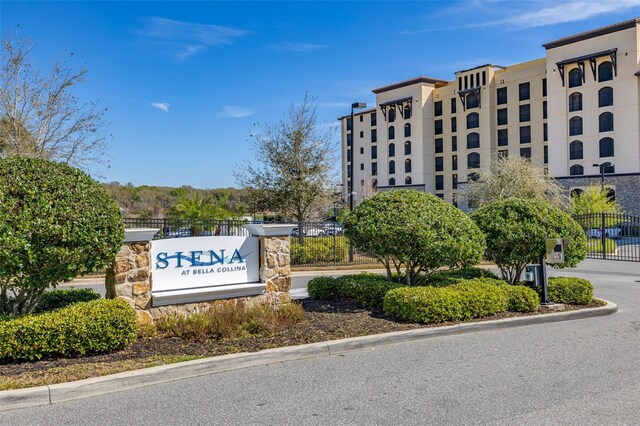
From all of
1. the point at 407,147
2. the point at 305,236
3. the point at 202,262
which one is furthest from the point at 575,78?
the point at 202,262

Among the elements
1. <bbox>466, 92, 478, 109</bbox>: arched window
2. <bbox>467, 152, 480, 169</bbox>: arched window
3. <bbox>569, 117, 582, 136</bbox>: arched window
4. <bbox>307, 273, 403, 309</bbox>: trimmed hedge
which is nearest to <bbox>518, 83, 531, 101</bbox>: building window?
<bbox>466, 92, 478, 109</bbox>: arched window

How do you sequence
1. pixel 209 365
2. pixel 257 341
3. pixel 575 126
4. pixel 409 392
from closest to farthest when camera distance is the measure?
1. pixel 409 392
2. pixel 209 365
3. pixel 257 341
4. pixel 575 126

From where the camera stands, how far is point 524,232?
10.8 meters

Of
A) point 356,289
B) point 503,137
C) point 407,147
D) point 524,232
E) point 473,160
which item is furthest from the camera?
point 407,147

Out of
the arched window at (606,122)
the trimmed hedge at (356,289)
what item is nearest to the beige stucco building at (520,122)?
the arched window at (606,122)

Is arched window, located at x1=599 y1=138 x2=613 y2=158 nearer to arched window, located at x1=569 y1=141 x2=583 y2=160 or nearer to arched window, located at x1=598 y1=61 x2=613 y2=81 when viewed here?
arched window, located at x1=569 y1=141 x2=583 y2=160

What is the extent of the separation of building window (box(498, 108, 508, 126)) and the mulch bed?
59325 mm

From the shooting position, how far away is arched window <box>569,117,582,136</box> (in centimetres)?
5391

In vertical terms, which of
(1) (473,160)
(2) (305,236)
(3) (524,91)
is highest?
(3) (524,91)

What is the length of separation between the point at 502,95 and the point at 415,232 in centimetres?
6013

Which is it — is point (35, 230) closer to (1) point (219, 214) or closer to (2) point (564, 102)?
(1) point (219, 214)

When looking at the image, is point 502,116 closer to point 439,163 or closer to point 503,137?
point 503,137

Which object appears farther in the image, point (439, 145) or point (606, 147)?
point (439, 145)

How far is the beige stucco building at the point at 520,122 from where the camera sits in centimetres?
5053
